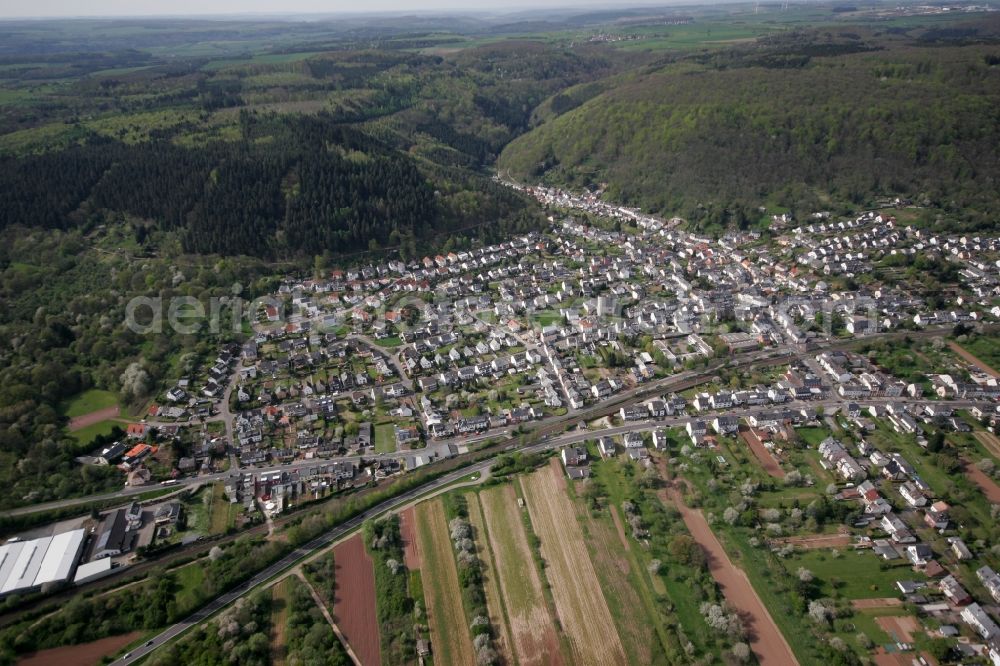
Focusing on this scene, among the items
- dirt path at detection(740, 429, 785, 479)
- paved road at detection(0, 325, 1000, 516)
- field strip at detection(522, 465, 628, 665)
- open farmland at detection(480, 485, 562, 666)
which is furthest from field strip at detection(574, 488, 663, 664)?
dirt path at detection(740, 429, 785, 479)

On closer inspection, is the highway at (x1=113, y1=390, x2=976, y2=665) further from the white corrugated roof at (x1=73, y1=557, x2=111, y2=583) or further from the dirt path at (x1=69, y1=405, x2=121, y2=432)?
the dirt path at (x1=69, y1=405, x2=121, y2=432)

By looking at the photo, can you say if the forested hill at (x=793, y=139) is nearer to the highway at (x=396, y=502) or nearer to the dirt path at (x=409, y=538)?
the highway at (x=396, y=502)

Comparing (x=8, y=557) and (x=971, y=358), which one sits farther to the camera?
(x=971, y=358)

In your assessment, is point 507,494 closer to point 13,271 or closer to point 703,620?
point 703,620

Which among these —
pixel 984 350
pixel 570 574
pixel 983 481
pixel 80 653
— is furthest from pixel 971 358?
pixel 80 653

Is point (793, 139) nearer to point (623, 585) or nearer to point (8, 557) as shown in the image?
point (623, 585)

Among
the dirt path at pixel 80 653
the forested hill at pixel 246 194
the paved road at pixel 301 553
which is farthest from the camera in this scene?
the forested hill at pixel 246 194

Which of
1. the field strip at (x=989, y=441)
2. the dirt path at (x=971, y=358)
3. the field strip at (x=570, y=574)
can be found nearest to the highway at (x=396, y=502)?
the field strip at (x=989, y=441)
